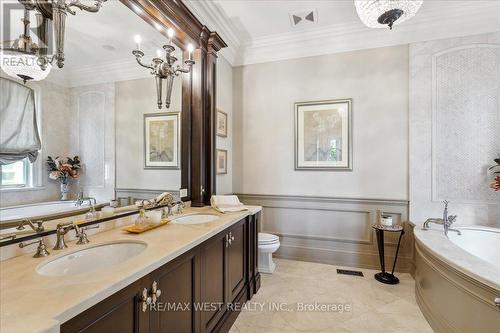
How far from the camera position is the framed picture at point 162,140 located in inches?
77.0

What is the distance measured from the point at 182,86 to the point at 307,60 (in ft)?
5.61

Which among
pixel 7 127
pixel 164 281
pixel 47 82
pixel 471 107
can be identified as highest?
pixel 471 107

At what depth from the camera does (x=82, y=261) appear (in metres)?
1.18

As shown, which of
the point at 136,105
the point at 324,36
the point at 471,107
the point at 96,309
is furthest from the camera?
the point at 324,36

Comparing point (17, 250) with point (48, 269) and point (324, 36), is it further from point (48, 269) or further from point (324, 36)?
point (324, 36)

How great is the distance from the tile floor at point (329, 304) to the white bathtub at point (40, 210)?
146cm

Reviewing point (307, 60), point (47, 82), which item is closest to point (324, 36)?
point (307, 60)

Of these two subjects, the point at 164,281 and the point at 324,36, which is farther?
the point at 324,36

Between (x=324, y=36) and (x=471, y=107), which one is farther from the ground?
(x=324, y=36)

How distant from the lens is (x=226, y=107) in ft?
10.5

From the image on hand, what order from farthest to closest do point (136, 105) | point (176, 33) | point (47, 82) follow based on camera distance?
point (176, 33)
point (136, 105)
point (47, 82)

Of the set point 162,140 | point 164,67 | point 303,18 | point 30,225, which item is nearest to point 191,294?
point 30,225

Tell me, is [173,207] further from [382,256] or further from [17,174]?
[382,256]

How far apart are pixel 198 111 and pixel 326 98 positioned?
164 cm
